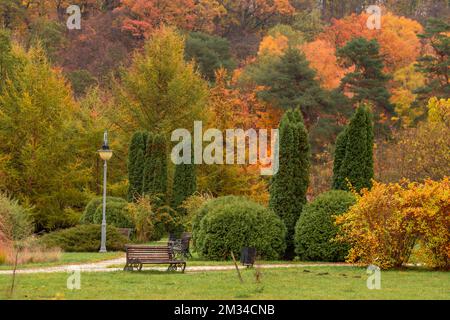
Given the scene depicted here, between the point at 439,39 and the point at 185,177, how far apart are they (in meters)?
24.2

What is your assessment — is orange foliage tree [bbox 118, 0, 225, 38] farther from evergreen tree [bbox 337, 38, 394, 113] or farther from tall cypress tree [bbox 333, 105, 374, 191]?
tall cypress tree [bbox 333, 105, 374, 191]

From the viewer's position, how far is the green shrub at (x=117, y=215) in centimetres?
3397

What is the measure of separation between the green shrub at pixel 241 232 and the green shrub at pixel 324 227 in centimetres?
83

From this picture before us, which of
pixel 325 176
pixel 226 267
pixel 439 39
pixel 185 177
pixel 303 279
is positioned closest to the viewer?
pixel 303 279

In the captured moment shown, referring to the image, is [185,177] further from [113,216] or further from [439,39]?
[439,39]

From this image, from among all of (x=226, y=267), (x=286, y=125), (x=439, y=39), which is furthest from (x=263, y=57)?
(x=226, y=267)

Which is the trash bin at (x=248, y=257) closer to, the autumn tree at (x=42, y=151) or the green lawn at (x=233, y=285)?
the green lawn at (x=233, y=285)

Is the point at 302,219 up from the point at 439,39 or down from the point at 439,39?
down

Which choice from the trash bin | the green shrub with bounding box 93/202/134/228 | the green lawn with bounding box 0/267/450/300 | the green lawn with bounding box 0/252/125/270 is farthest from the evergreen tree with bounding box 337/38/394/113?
the green lawn with bounding box 0/267/450/300

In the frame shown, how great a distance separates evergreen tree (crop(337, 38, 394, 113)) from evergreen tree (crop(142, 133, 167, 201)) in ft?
63.7

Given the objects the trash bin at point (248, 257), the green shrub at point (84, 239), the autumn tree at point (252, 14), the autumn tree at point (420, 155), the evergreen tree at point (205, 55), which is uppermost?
the autumn tree at point (252, 14)

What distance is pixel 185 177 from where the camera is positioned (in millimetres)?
37875

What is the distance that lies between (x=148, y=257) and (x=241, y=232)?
476 centimetres

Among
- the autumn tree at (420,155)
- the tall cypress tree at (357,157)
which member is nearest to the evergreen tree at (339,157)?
the tall cypress tree at (357,157)
